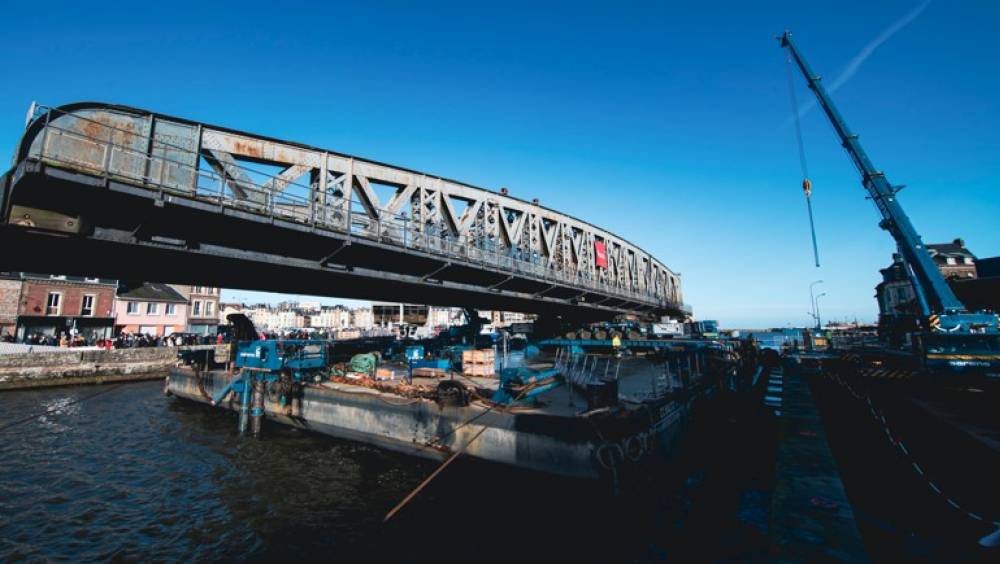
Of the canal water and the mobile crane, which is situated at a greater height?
the mobile crane

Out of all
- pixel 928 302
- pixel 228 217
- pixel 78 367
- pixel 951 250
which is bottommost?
pixel 78 367

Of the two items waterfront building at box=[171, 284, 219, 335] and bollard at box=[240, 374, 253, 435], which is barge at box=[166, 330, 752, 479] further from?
waterfront building at box=[171, 284, 219, 335]

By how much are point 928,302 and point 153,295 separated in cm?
7363

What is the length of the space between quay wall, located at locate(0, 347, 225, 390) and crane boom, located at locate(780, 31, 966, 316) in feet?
185

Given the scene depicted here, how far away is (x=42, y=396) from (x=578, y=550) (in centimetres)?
3422

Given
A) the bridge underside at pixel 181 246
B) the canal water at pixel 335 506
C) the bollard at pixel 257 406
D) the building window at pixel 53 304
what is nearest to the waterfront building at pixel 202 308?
the building window at pixel 53 304

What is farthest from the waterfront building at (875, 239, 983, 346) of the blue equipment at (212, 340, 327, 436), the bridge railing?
the blue equipment at (212, 340, 327, 436)

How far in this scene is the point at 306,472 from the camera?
11.9m

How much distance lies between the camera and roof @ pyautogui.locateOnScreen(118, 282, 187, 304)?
4570 cm

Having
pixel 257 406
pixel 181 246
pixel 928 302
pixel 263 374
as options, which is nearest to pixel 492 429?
pixel 257 406

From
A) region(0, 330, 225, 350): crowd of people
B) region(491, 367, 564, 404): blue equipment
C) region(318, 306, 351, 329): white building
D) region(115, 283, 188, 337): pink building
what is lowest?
region(491, 367, 564, 404): blue equipment

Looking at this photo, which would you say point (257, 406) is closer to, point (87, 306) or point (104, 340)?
point (104, 340)

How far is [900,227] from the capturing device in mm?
25391

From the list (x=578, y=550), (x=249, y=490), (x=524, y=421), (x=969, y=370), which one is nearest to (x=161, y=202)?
(x=249, y=490)
